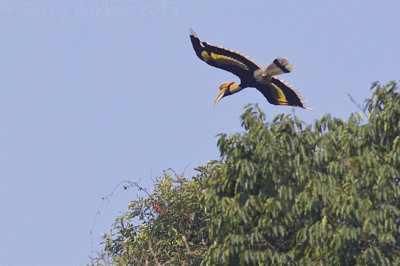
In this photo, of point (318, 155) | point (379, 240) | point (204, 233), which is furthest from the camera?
point (204, 233)

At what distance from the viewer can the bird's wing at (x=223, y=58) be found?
2506 cm

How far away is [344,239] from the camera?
18000 mm

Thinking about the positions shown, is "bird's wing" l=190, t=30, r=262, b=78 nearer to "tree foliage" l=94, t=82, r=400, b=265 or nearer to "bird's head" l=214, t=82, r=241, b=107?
"bird's head" l=214, t=82, r=241, b=107

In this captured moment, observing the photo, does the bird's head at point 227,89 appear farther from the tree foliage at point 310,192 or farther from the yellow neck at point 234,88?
the tree foliage at point 310,192

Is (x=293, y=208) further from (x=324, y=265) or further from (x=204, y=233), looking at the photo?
(x=204, y=233)

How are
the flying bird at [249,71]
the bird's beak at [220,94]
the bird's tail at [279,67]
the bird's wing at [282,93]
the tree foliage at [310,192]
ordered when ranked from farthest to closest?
the bird's beak at [220,94]
the bird's wing at [282,93]
the flying bird at [249,71]
the bird's tail at [279,67]
the tree foliage at [310,192]

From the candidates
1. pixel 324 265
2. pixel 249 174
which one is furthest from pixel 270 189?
pixel 324 265

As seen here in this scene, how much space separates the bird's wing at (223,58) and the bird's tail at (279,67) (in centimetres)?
39

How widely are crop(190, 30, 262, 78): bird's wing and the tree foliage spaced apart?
564cm

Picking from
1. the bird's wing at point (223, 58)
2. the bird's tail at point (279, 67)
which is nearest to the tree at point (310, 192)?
the bird's tail at point (279, 67)

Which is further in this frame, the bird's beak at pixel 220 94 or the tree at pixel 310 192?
the bird's beak at pixel 220 94

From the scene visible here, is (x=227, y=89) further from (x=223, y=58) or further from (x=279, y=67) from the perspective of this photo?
(x=279, y=67)

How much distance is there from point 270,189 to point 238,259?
1469mm

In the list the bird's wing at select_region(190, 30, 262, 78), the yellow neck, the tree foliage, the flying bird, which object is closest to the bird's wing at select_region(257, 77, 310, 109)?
the flying bird
